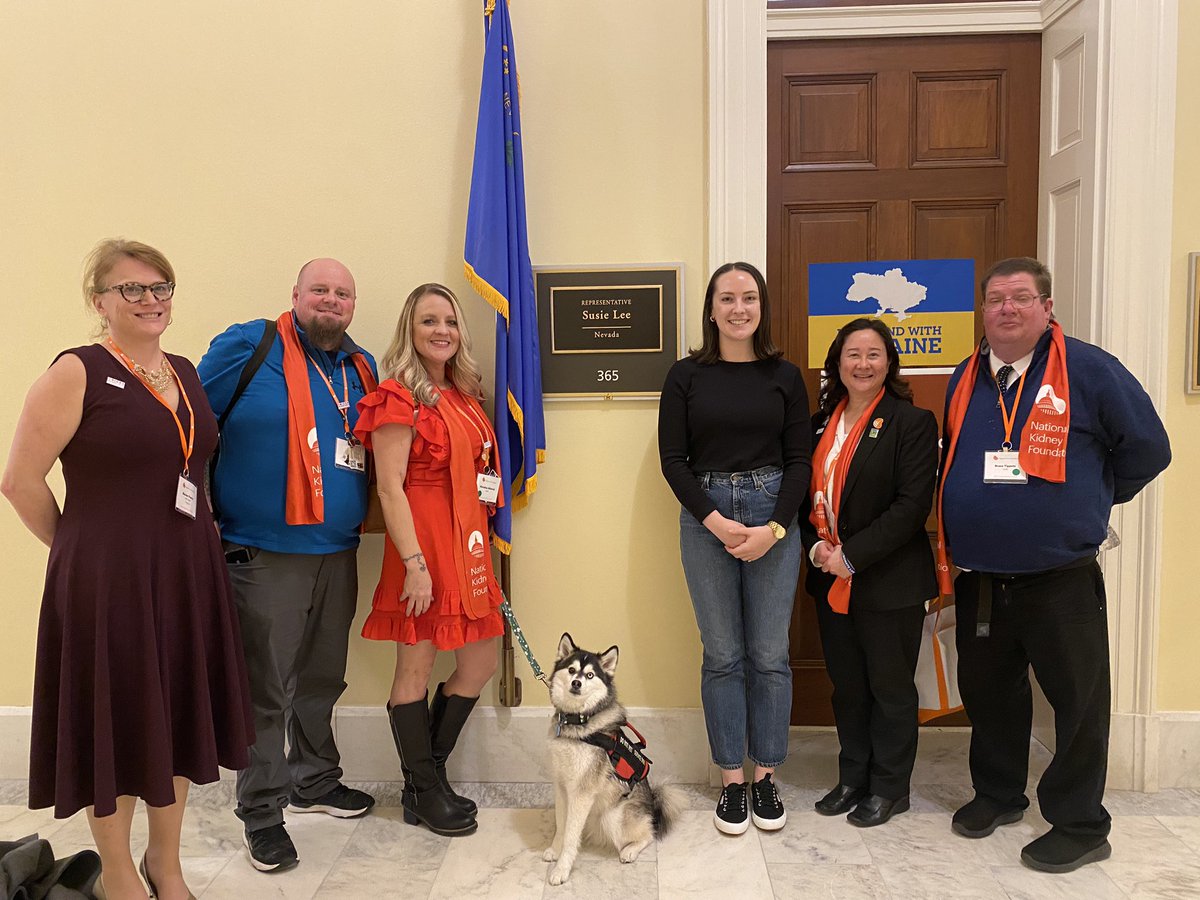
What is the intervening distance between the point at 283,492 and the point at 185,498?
425mm

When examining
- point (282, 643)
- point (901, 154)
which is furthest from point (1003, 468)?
point (282, 643)

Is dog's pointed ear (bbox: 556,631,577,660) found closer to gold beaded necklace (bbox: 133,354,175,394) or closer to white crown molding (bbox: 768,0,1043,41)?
gold beaded necklace (bbox: 133,354,175,394)

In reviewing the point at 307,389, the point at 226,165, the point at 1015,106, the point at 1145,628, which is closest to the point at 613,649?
the point at 307,389

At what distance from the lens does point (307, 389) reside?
2.52 metres

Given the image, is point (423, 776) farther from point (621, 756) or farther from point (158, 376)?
point (158, 376)

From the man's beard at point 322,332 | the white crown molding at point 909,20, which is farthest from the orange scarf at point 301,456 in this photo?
the white crown molding at point 909,20

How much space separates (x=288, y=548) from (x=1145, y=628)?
2.94 metres

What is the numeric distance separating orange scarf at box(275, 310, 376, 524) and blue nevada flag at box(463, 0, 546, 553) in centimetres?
63


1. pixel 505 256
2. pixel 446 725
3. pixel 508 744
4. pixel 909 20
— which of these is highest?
pixel 909 20

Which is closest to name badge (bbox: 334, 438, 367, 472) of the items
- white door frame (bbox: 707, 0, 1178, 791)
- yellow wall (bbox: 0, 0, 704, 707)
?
yellow wall (bbox: 0, 0, 704, 707)

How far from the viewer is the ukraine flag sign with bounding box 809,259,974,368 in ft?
10.5

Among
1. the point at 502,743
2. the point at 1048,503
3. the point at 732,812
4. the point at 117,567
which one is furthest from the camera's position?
the point at 502,743

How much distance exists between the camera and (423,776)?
276cm

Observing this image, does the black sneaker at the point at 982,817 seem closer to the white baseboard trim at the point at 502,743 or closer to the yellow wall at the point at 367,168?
the white baseboard trim at the point at 502,743
